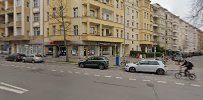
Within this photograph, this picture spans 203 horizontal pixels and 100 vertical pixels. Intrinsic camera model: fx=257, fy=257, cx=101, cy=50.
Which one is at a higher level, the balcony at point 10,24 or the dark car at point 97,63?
the balcony at point 10,24

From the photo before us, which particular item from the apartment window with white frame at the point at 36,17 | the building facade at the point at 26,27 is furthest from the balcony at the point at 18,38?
the apartment window with white frame at the point at 36,17

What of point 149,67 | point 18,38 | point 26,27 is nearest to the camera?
point 149,67

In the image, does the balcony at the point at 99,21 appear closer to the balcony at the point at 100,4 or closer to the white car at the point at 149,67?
the balcony at the point at 100,4

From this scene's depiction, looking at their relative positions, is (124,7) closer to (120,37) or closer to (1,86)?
(120,37)

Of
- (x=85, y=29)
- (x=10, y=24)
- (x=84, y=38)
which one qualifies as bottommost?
(x=84, y=38)

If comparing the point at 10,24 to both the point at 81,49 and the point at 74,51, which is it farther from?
the point at 81,49

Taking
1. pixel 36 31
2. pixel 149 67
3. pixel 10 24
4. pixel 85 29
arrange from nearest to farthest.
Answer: pixel 149 67 → pixel 85 29 → pixel 36 31 → pixel 10 24

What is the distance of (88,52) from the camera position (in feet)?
135

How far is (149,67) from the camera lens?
24500 millimetres

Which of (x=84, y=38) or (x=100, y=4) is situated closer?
(x=84, y=38)

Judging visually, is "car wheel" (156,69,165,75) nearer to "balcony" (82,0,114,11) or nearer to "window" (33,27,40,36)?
"balcony" (82,0,114,11)

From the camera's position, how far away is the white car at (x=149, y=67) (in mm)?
24062

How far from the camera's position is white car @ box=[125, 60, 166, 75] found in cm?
2406

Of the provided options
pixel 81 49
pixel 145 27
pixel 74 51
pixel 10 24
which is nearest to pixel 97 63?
pixel 81 49
